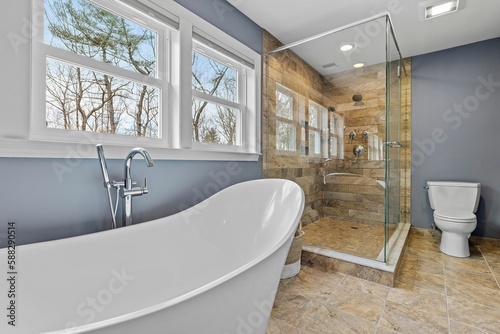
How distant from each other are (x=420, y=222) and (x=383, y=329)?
2.30 meters

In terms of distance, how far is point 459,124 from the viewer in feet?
9.38

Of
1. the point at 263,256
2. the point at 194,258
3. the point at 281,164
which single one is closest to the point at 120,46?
the point at 194,258

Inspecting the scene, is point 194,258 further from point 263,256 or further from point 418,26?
point 418,26

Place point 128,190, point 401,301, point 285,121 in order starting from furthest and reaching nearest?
point 285,121
point 401,301
point 128,190

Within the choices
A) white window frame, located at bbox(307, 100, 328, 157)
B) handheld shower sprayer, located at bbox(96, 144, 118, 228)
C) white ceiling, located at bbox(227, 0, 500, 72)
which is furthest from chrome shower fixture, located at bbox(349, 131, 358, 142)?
handheld shower sprayer, located at bbox(96, 144, 118, 228)

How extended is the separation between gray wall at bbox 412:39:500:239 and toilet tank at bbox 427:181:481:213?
250mm

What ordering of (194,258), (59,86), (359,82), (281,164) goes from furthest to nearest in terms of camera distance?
1. (359,82)
2. (281,164)
3. (194,258)
4. (59,86)

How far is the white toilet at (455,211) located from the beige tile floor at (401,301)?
199 millimetres

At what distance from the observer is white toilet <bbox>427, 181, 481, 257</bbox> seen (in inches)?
90.0

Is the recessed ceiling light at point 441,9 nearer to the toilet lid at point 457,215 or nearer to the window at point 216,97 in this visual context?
the window at point 216,97

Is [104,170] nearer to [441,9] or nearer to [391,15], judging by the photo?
[391,15]

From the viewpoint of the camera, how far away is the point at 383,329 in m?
1.33

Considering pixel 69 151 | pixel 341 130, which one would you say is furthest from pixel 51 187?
pixel 341 130

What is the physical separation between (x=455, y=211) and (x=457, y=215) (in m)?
0.20
